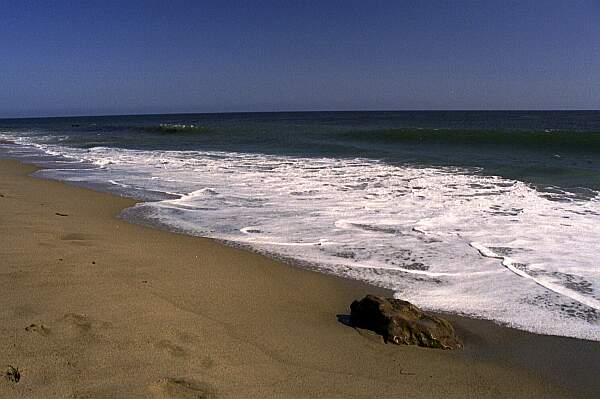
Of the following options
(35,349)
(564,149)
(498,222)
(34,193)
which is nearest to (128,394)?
(35,349)

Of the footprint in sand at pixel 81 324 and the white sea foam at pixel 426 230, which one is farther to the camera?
the white sea foam at pixel 426 230

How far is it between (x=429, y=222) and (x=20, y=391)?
5.53 m

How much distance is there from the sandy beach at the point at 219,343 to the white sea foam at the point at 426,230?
16.5 inches

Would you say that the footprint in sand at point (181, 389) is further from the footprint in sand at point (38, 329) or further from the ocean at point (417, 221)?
the ocean at point (417, 221)

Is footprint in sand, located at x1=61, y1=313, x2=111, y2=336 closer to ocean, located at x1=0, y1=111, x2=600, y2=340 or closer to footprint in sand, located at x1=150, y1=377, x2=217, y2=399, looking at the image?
footprint in sand, located at x1=150, y1=377, x2=217, y2=399

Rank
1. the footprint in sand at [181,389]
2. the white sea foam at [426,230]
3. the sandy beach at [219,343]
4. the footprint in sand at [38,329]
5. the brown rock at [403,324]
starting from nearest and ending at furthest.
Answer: the footprint in sand at [181,389] → the sandy beach at [219,343] → the footprint in sand at [38,329] → the brown rock at [403,324] → the white sea foam at [426,230]

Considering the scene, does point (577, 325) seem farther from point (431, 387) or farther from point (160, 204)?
point (160, 204)

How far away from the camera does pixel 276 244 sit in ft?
19.6

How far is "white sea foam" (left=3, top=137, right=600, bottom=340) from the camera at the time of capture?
14.5ft

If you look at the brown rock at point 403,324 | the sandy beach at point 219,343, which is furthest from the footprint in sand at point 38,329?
the brown rock at point 403,324

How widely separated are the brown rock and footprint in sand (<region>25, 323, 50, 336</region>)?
2028 millimetres

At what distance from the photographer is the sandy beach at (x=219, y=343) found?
2.77 m

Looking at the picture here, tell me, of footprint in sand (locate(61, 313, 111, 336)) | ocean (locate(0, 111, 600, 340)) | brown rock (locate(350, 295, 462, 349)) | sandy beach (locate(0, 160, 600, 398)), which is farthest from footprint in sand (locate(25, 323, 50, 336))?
ocean (locate(0, 111, 600, 340))

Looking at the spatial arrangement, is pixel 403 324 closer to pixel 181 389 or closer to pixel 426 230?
pixel 181 389
